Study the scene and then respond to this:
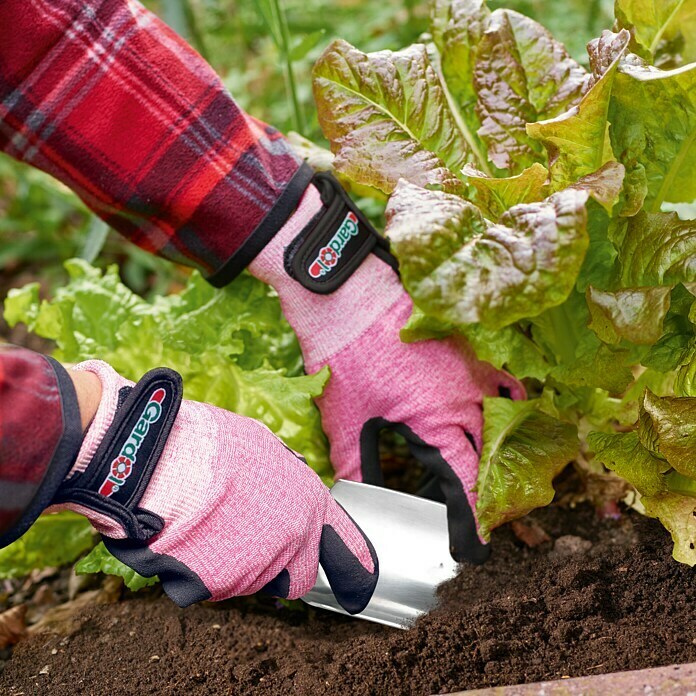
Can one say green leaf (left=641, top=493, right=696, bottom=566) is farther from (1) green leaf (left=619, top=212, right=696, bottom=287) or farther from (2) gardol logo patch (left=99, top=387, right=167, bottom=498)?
(2) gardol logo patch (left=99, top=387, right=167, bottom=498)

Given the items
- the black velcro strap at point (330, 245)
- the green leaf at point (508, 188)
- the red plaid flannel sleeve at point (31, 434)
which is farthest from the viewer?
the black velcro strap at point (330, 245)

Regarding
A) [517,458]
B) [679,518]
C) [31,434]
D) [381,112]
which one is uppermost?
[31,434]

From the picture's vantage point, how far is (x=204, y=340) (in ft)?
5.04

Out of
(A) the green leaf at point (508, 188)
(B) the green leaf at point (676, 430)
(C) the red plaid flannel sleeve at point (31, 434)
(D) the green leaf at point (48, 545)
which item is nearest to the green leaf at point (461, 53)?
(A) the green leaf at point (508, 188)

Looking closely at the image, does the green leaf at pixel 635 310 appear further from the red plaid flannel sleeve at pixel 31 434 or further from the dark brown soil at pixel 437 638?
the red plaid flannel sleeve at pixel 31 434

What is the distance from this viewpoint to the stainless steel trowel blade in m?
1.25

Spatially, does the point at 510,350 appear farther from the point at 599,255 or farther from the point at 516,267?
the point at 516,267

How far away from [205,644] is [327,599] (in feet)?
0.66

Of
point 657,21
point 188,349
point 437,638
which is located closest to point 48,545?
point 188,349

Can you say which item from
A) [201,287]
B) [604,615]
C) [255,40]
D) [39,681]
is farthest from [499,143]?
[255,40]

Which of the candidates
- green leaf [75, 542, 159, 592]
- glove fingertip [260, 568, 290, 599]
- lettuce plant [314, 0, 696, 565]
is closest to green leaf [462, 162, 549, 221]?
lettuce plant [314, 0, 696, 565]

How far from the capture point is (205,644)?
1215mm

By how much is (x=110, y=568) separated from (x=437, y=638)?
1.73 ft

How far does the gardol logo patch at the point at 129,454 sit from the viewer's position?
1048 millimetres
